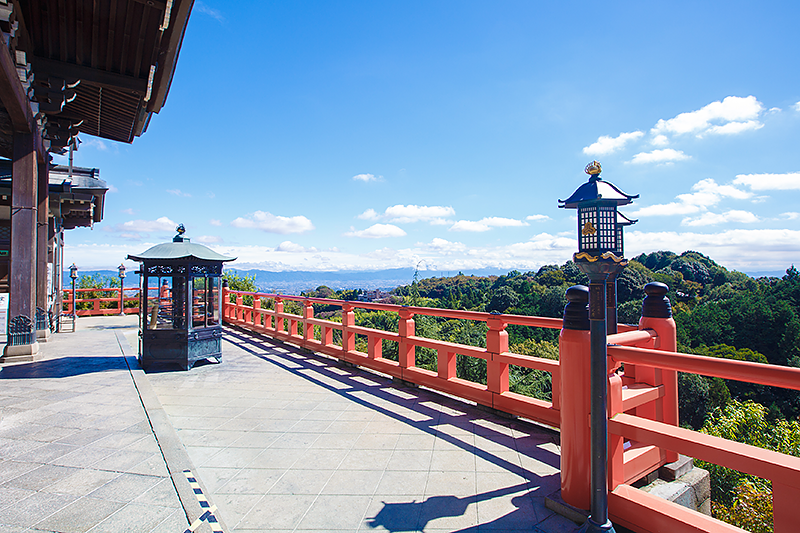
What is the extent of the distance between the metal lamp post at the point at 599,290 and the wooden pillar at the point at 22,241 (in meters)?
9.15

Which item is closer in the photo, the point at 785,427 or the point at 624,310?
the point at 785,427

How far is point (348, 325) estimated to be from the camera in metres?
6.79

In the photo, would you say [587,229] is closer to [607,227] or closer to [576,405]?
[607,227]

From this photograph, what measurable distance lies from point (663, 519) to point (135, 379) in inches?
261

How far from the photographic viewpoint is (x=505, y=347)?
447 cm

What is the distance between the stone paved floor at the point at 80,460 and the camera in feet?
8.38

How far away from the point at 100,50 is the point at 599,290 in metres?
8.32

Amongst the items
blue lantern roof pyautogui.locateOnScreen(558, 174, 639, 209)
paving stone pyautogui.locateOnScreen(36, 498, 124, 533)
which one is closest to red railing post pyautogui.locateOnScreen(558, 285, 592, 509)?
blue lantern roof pyautogui.locateOnScreen(558, 174, 639, 209)

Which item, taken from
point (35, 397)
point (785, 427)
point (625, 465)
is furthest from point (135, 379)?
point (785, 427)

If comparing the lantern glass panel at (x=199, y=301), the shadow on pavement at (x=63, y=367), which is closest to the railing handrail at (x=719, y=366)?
the lantern glass panel at (x=199, y=301)

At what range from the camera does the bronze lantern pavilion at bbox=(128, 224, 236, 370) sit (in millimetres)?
7246

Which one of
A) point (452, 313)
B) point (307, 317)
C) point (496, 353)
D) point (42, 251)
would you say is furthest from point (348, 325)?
point (42, 251)

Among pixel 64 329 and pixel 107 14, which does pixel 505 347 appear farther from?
pixel 64 329

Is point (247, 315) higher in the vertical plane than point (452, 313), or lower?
lower
